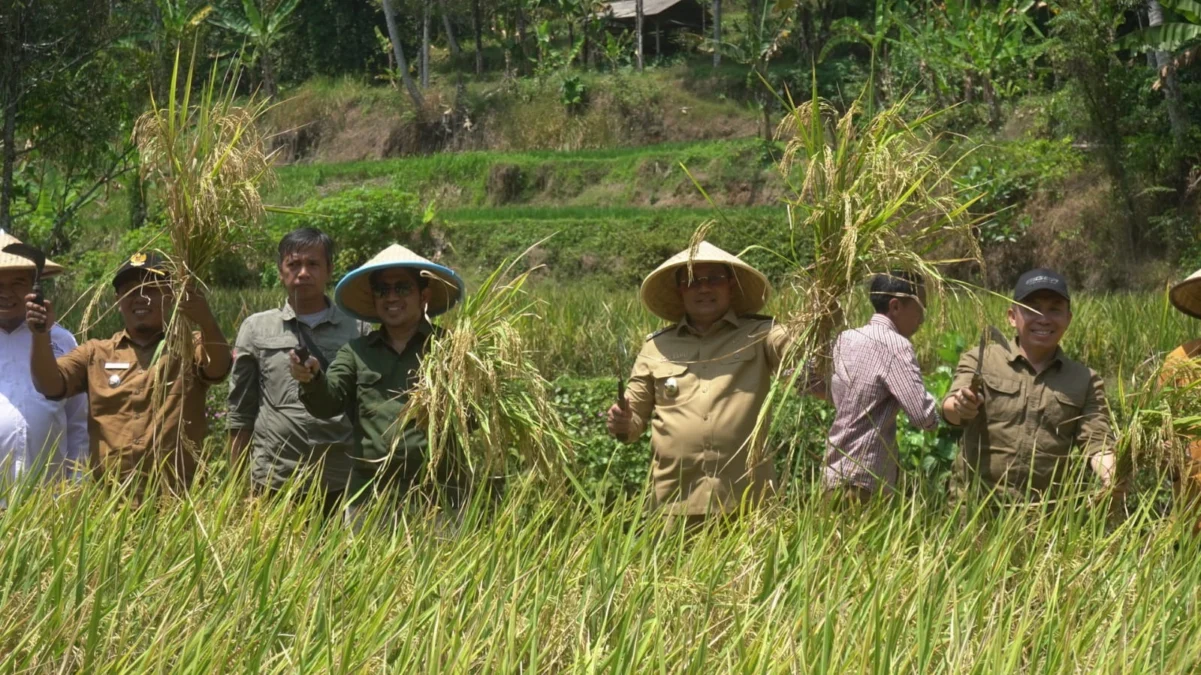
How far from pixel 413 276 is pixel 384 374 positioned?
0.94ft

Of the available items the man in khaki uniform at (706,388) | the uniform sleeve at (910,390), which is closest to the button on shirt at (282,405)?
the man in khaki uniform at (706,388)

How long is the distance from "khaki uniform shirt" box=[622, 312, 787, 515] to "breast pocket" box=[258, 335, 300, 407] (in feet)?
3.15

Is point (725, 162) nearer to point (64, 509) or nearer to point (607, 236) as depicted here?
point (607, 236)

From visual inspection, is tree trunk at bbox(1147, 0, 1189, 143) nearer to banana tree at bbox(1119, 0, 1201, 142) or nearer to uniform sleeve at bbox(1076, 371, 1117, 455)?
banana tree at bbox(1119, 0, 1201, 142)

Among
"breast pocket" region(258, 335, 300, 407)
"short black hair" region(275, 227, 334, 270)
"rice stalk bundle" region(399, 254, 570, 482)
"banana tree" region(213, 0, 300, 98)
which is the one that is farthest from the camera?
"banana tree" region(213, 0, 300, 98)

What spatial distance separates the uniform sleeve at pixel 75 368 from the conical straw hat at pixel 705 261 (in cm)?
164

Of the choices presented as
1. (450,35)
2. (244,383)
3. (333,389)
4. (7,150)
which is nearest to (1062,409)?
(333,389)

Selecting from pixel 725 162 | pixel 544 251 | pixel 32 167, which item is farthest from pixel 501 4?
pixel 32 167

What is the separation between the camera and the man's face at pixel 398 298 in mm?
4062

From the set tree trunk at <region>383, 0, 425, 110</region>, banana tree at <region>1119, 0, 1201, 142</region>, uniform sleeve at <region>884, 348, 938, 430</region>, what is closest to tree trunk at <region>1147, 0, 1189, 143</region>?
banana tree at <region>1119, 0, 1201, 142</region>

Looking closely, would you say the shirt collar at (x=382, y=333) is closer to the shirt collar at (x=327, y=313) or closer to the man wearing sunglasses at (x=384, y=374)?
the man wearing sunglasses at (x=384, y=374)

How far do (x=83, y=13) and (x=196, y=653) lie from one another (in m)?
7.68

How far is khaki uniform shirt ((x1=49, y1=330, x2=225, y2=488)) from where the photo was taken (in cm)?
426

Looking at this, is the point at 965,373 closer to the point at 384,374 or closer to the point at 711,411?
the point at 711,411
